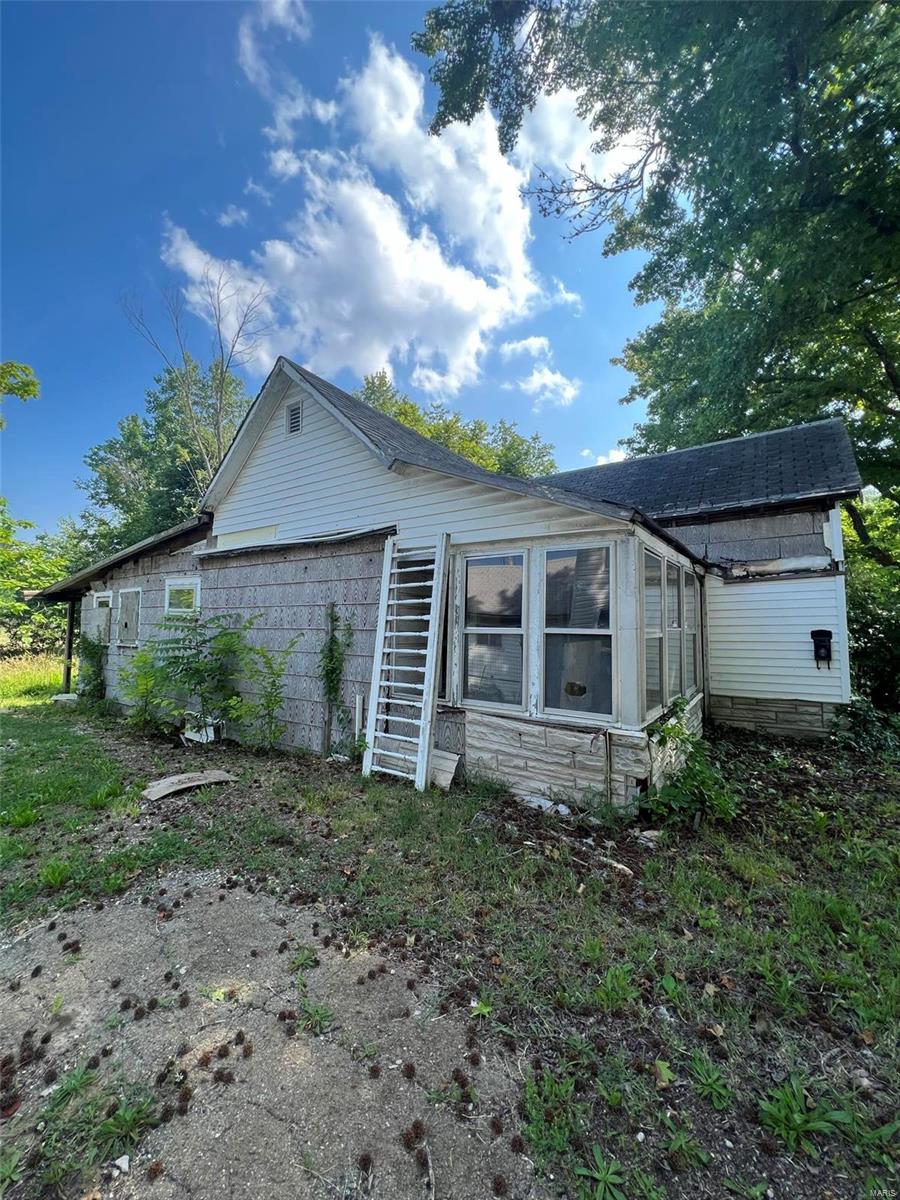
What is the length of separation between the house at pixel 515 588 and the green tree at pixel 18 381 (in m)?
2.78

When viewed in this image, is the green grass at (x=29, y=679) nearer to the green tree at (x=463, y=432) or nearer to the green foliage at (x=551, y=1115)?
the green foliage at (x=551, y=1115)

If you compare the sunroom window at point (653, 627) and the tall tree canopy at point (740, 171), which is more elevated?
the tall tree canopy at point (740, 171)

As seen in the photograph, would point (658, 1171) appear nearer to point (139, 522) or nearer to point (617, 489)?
point (617, 489)

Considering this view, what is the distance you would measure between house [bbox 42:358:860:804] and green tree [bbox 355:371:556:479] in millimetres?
17258

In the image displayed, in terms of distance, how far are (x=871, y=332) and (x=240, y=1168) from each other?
16.8m

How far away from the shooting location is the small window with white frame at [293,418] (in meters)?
7.83

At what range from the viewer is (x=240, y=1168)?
154 centimetres

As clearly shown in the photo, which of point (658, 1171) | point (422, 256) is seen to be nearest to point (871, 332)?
point (422, 256)

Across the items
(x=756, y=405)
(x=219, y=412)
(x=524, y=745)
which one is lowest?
(x=524, y=745)

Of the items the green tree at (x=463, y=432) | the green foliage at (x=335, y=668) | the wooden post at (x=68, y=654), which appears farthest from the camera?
the green tree at (x=463, y=432)

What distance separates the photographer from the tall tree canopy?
19.4 ft

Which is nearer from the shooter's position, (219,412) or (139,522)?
(219,412)

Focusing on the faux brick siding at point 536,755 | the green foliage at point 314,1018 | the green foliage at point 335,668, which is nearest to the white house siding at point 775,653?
the faux brick siding at point 536,755

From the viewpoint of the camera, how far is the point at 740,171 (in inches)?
234
